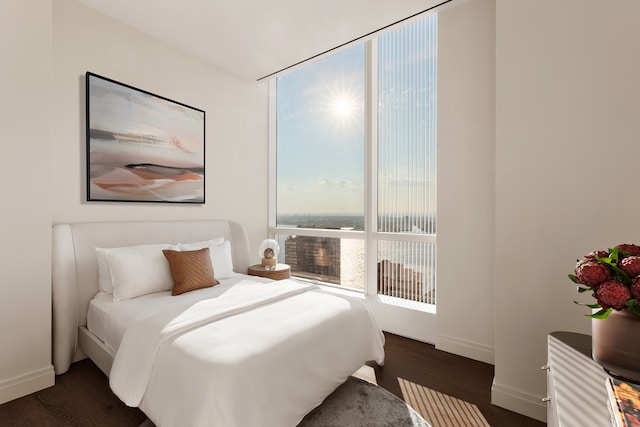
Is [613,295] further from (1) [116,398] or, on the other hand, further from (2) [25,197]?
(2) [25,197]

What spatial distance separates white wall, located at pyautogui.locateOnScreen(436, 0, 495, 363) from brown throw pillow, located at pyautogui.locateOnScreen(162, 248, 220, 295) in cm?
203

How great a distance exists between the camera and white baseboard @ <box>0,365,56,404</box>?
1885 millimetres

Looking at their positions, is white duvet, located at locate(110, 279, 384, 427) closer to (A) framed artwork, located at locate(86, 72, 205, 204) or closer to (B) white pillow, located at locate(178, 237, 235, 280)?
(B) white pillow, located at locate(178, 237, 235, 280)

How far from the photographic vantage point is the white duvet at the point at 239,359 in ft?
4.21

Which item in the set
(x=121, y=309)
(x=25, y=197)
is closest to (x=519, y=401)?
(x=121, y=309)

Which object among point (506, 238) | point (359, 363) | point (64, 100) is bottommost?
point (359, 363)

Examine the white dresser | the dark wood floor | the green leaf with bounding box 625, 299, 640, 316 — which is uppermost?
the green leaf with bounding box 625, 299, 640, 316

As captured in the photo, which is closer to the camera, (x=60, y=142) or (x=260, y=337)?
(x=260, y=337)

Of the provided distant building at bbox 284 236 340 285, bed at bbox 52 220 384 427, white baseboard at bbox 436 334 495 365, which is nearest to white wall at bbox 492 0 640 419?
white baseboard at bbox 436 334 495 365

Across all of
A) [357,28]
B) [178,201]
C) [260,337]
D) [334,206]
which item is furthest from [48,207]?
[357,28]

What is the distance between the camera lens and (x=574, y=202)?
1667 millimetres

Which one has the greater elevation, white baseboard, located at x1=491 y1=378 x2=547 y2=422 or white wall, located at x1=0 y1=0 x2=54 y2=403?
white wall, located at x1=0 y1=0 x2=54 y2=403

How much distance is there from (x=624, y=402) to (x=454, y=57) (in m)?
2.62

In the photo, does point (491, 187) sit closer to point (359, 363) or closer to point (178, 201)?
point (359, 363)
